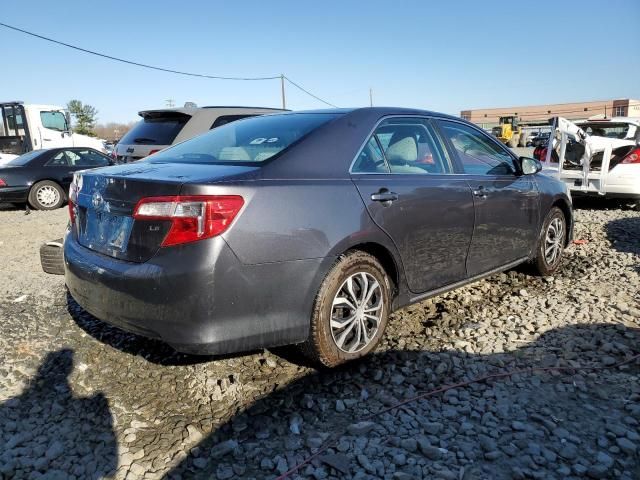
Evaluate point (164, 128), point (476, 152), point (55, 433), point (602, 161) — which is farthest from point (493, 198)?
point (602, 161)

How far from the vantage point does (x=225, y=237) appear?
2.35m

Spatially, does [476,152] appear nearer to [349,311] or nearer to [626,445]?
[349,311]

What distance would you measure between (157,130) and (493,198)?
527cm

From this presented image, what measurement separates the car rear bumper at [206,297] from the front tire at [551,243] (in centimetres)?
281

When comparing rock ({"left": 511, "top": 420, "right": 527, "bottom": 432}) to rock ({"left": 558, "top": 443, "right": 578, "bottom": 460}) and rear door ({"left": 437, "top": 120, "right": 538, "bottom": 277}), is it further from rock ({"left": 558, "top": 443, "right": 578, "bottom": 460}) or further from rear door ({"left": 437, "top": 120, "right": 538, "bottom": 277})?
rear door ({"left": 437, "top": 120, "right": 538, "bottom": 277})

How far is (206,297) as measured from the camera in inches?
92.7

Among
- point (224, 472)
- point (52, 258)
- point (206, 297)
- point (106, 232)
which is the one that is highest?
point (106, 232)

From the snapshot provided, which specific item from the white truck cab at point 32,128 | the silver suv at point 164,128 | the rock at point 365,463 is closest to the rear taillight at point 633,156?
the silver suv at point 164,128

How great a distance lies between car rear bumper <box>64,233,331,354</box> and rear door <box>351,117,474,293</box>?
1.97ft

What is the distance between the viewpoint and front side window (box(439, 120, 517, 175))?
12.5 feet

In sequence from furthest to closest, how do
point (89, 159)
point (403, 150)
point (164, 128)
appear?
point (89, 159) < point (164, 128) < point (403, 150)

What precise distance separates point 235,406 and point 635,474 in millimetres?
1891

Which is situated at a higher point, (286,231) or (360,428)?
(286,231)

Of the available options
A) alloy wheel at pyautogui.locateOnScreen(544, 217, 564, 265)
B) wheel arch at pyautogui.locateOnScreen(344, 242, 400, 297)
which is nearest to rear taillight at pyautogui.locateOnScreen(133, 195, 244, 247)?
wheel arch at pyautogui.locateOnScreen(344, 242, 400, 297)
